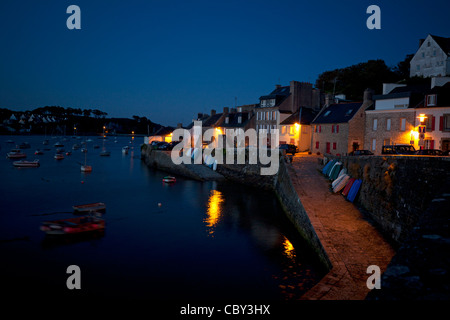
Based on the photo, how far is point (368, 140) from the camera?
41.1 meters

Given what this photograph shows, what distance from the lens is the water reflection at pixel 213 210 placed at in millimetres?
25159

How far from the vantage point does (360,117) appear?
1677 inches

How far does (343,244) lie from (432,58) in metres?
58.2

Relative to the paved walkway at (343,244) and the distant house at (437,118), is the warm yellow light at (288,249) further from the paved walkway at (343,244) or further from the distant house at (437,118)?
the distant house at (437,118)

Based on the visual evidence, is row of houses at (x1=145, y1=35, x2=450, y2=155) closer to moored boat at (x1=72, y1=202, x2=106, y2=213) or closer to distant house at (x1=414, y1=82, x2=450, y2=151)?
distant house at (x1=414, y1=82, x2=450, y2=151)

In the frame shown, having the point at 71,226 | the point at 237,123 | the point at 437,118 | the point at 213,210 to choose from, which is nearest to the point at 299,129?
the point at 237,123

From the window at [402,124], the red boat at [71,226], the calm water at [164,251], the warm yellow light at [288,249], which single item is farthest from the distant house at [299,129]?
the red boat at [71,226]

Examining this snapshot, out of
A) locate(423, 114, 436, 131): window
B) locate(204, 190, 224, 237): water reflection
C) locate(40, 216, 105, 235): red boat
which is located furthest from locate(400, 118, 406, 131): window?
locate(40, 216, 105, 235): red boat

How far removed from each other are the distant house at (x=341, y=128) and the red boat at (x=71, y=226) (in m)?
32.2

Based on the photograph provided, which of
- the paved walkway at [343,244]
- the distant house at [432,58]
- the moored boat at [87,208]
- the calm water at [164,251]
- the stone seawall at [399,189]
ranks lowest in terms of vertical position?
the calm water at [164,251]

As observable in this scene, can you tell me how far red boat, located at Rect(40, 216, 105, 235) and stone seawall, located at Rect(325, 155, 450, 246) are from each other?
17.4m

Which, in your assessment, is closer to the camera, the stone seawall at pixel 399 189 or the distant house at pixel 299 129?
the stone seawall at pixel 399 189
